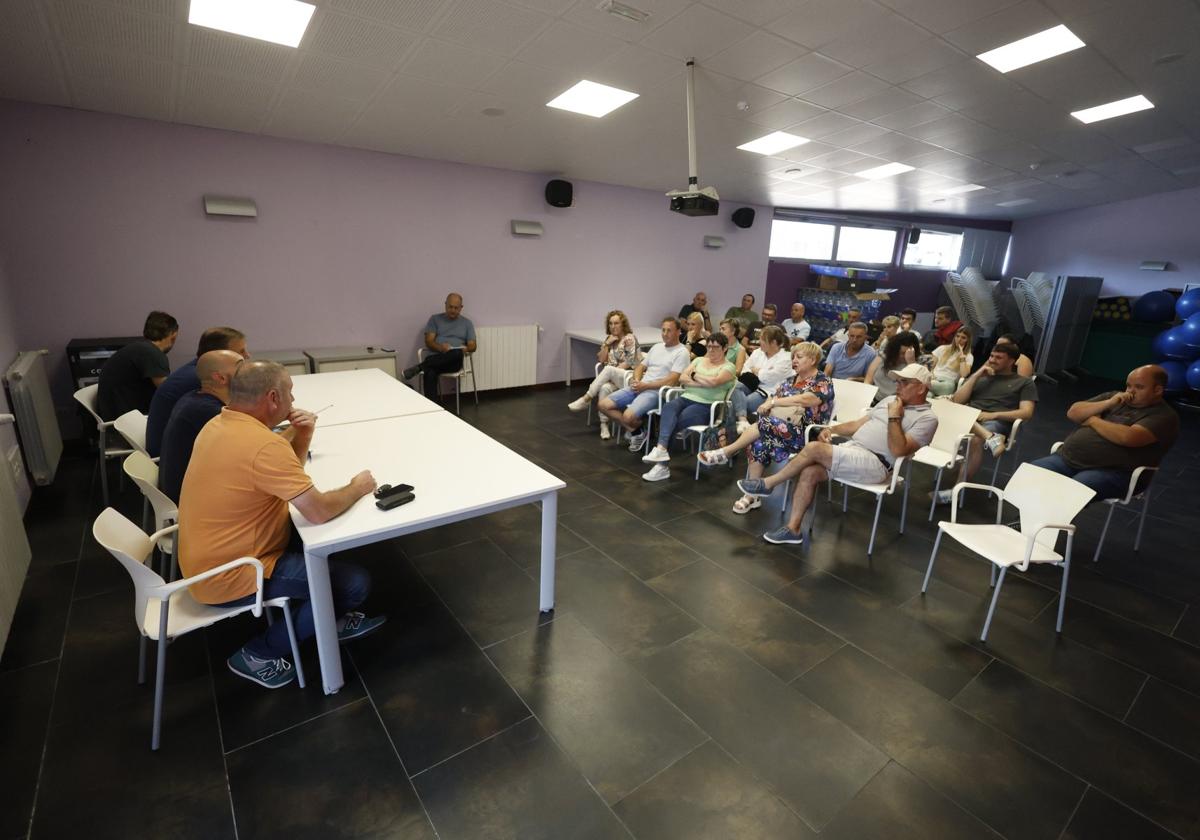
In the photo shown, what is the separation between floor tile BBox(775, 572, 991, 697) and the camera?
2.32 meters

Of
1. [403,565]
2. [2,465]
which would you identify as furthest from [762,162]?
[2,465]

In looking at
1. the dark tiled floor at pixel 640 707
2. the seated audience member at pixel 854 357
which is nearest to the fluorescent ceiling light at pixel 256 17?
the dark tiled floor at pixel 640 707

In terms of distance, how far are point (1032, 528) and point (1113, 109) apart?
3895 millimetres

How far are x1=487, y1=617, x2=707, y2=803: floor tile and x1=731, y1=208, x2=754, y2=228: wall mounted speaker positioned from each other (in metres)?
7.68

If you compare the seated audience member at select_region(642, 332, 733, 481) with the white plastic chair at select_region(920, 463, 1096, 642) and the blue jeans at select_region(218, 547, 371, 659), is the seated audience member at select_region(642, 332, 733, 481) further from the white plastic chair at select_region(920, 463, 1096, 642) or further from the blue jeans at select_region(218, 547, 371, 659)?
the blue jeans at select_region(218, 547, 371, 659)

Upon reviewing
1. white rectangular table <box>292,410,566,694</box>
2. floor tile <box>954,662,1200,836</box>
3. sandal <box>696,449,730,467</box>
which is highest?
white rectangular table <box>292,410,566,694</box>

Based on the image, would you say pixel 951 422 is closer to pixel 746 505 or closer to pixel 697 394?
pixel 746 505

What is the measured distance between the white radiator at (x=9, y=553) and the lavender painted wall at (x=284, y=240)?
265 centimetres

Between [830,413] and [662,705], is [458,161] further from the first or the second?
[662,705]

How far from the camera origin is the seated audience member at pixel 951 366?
188 inches

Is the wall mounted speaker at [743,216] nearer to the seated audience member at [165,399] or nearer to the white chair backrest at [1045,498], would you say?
the white chair backrest at [1045,498]

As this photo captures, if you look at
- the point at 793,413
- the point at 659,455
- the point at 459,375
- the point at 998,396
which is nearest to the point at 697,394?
the point at 659,455

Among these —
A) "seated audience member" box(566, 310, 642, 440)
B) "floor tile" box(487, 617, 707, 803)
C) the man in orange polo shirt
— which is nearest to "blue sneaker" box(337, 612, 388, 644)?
the man in orange polo shirt

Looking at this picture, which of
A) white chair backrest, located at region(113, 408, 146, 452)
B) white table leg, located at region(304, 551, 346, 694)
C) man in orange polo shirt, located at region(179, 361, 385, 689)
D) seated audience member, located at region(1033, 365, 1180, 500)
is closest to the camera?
man in orange polo shirt, located at region(179, 361, 385, 689)
